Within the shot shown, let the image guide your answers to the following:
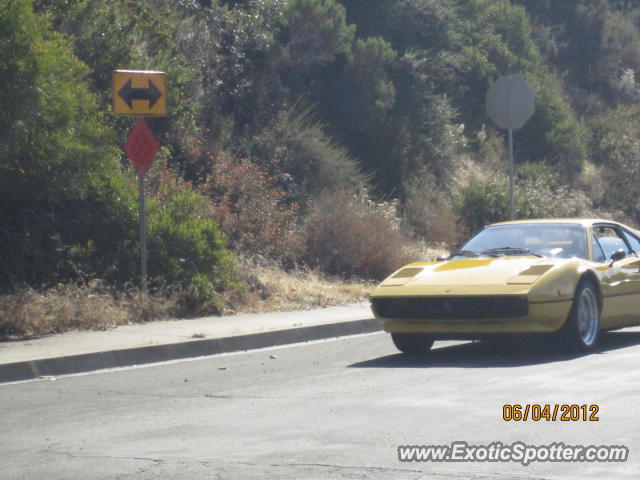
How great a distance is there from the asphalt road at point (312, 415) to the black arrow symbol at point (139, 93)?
4184mm

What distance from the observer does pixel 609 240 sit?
1124 centimetres

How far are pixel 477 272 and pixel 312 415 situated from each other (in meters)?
3.16

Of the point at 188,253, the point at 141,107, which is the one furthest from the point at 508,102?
the point at 141,107

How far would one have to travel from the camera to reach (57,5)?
16031mm

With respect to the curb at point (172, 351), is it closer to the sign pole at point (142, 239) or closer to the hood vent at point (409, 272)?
the sign pole at point (142, 239)

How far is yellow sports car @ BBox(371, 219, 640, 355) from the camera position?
959 centimetres

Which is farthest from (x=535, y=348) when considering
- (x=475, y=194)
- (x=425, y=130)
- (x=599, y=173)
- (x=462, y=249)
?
(x=599, y=173)

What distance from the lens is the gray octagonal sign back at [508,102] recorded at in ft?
64.0

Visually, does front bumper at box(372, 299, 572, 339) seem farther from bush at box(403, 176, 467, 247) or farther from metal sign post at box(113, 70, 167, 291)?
bush at box(403, 176, 467, 247)

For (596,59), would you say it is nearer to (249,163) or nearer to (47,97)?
(249,163)

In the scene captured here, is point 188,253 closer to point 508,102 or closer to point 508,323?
point 508,323

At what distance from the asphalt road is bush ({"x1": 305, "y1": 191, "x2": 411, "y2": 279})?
682cm

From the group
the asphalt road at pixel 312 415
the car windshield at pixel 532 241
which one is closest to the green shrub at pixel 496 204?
the car windshield at pixel 532 241

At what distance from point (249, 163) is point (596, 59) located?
2553cm
